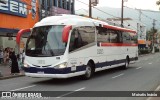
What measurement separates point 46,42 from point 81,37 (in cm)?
211

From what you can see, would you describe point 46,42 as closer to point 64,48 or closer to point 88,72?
point 64,48

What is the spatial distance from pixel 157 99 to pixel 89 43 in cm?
756

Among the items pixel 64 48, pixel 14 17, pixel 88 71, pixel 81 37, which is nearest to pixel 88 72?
pixel 88 71

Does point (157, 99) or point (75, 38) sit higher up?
point (75, 38)

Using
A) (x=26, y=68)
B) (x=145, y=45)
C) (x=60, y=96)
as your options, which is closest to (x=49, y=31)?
(x=26, y=68)

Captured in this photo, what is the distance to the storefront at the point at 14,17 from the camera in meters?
27.5

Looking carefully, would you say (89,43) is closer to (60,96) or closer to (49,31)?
(49,31)

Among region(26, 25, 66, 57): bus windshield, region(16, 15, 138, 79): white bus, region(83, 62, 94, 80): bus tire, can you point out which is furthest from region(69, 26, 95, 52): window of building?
region(83, 62, 94, 80): bus tire

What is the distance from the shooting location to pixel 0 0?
26203mm

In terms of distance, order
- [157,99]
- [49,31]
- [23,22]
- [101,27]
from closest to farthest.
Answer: [157,99], [49,31], [101,27], [23,22]

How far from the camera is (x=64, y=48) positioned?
14.9m

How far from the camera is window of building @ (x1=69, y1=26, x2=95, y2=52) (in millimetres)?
15656

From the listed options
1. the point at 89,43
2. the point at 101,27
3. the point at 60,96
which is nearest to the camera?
the point at 60,96

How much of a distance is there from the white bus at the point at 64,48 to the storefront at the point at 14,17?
36.7 feet
